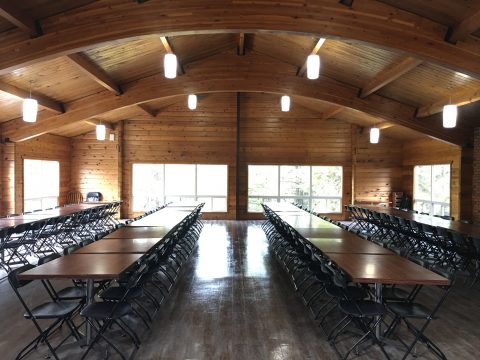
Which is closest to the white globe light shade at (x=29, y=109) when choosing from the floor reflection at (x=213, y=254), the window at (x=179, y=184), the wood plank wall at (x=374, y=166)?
the floor reflection at (x=213, y=254)

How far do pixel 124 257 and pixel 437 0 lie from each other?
480 cm

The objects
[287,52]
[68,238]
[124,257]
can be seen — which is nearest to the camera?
[124,257]

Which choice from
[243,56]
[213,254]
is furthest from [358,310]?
[243,56]

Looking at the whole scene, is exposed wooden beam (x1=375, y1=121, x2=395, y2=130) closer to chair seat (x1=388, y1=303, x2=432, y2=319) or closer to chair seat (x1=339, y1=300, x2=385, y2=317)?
chair seat (x1=388, y1=303, x2=432, y2=319)

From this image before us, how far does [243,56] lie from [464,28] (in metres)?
4.88

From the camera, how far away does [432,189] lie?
11.4 meters

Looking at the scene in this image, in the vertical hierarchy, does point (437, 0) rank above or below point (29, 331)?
above

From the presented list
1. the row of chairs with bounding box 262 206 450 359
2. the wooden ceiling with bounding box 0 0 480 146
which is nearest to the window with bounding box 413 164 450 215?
the wooden ceiling with bounding box 0 0 480 146

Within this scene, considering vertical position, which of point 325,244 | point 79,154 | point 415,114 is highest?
point 415,114

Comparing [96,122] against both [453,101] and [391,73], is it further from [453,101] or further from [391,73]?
[453,101]

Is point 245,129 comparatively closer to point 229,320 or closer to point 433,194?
point 433,194

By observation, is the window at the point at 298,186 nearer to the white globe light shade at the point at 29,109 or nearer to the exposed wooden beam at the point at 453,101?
the exposed wooden beam at the point at 453,101

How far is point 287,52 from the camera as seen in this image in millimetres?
8453

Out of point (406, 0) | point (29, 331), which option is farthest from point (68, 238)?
point (406, 0)
